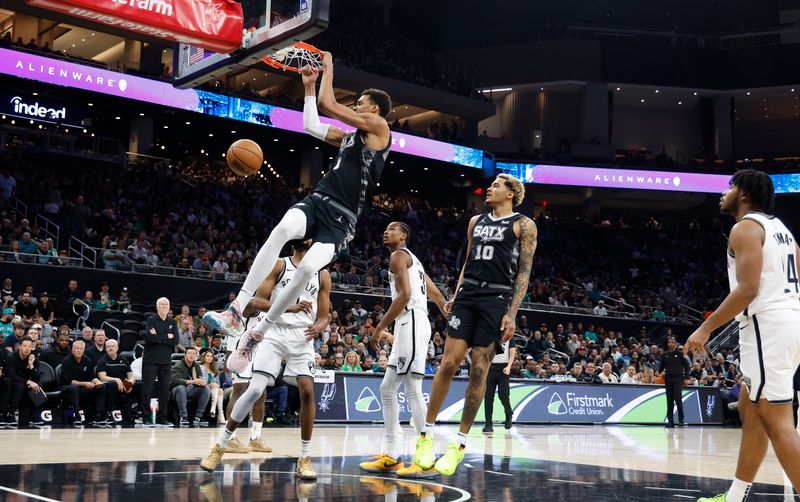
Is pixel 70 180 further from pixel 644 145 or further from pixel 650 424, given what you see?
pixel 644 145

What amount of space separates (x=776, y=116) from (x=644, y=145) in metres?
6.83

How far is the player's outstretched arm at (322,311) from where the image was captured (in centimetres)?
726

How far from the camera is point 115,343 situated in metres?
14.0

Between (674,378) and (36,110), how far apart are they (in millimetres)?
20556

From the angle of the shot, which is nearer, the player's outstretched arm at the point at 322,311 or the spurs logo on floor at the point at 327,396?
the player's outstretched arm at the point at 322,311

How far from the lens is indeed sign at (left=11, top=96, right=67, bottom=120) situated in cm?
2702

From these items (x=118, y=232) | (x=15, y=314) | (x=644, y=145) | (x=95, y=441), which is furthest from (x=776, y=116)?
(x=95, y=441)

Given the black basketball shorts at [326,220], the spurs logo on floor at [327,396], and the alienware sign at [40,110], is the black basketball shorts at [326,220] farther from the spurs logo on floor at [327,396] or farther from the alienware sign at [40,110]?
the alienware sign at [40,110]

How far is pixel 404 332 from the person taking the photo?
8461mm

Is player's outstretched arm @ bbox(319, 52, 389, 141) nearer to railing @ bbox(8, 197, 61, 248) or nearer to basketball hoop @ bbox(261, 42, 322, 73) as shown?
basketball hoop @ bbox(261, 42, 322, 73)

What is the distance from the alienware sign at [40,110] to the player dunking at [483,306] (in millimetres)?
23635

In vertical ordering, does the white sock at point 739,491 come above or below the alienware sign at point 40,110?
below

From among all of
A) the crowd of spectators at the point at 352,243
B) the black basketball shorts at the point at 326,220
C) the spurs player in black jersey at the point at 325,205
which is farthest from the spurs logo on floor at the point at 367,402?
the black basketball shorts at the point at 326,220

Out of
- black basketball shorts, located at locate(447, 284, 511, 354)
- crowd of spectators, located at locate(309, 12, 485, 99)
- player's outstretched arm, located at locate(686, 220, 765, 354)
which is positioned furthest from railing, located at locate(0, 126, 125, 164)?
player's outstretched arm, located at locate(686, 220, 765, 354)
